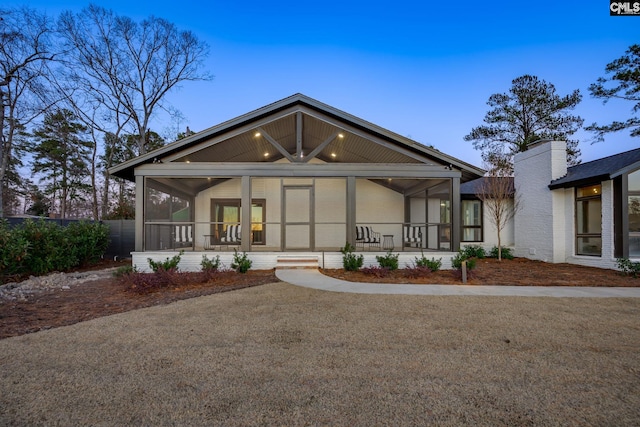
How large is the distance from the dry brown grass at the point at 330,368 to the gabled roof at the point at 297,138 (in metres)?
5.34

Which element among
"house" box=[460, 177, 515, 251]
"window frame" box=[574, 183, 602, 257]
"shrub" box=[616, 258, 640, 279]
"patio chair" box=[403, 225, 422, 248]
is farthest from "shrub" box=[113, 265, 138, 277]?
"window frame" box=[574, 183, 602, 257]

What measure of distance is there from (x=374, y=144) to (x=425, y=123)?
84.7 ft

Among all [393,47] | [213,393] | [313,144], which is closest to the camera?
[213,393]

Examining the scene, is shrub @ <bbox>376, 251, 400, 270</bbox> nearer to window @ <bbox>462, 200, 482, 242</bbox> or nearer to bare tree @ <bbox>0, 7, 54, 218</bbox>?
window @ <bbox>462, 200, 482, 242</bbox>

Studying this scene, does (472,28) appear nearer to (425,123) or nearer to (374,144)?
(374,144)

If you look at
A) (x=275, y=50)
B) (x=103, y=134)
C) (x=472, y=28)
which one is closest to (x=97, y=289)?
(x=275, y=50)

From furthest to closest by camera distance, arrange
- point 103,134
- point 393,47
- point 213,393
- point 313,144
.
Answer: point 103,134, point 393,47, point 313,144, point 213,393

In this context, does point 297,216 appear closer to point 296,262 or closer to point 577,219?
point 296,262

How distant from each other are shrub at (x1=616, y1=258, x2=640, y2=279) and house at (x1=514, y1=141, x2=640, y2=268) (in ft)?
1.51

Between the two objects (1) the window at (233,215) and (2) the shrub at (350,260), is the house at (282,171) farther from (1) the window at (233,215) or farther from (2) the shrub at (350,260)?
(2) the shrub at (350,260)

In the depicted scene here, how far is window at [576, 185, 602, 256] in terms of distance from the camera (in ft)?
31.7

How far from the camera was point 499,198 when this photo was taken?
11.5 m

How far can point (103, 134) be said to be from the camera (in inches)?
813

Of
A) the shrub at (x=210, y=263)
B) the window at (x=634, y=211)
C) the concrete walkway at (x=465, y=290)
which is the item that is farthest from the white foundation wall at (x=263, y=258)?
the window at (x=634, y=211)
